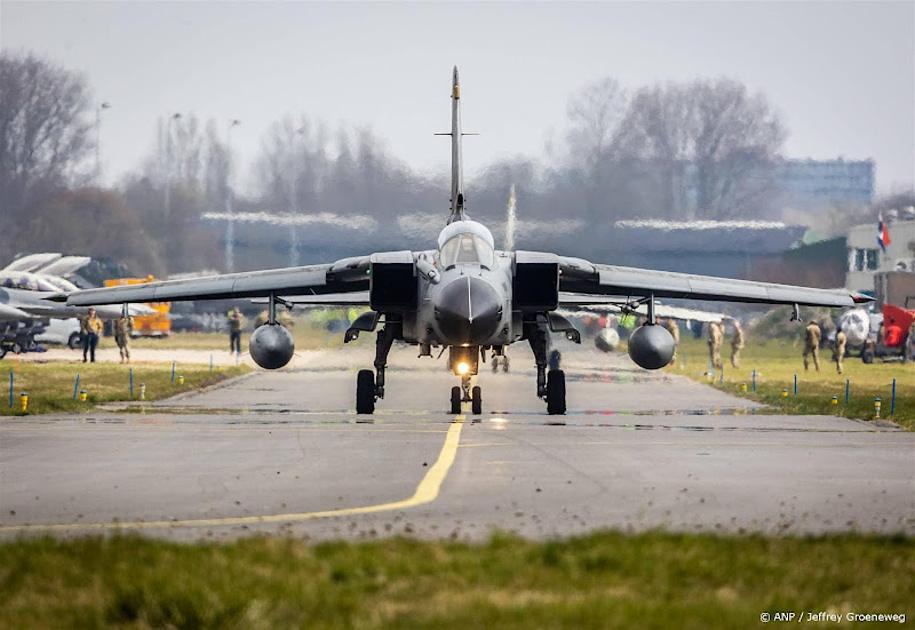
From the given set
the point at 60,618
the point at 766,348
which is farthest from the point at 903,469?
the point at 766,348

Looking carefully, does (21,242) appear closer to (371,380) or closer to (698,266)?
(698,266)

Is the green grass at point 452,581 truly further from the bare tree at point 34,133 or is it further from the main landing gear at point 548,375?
the bare tree at point 34,133

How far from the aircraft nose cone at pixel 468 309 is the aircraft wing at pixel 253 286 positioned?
3.01m

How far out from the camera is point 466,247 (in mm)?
23766

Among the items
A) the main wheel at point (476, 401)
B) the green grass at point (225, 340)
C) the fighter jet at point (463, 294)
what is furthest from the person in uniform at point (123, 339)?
the main wheel at point (476, 401)

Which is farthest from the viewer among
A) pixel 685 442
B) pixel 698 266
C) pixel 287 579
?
pixel 698 266

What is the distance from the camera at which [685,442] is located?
20.0 metres

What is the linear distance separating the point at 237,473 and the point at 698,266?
34.0 meters

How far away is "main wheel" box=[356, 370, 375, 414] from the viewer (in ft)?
85.4

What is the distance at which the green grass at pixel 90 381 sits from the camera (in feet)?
89.5

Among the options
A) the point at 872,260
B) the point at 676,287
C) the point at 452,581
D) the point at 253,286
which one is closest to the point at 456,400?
the point at 253,286

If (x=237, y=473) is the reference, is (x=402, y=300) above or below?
above

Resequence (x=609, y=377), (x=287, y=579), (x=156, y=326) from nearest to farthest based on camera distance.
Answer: (x=287, y=579)
(x=609, y=377)
(x=156, y=326)

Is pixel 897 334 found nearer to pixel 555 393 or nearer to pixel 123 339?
pixel 123 339
